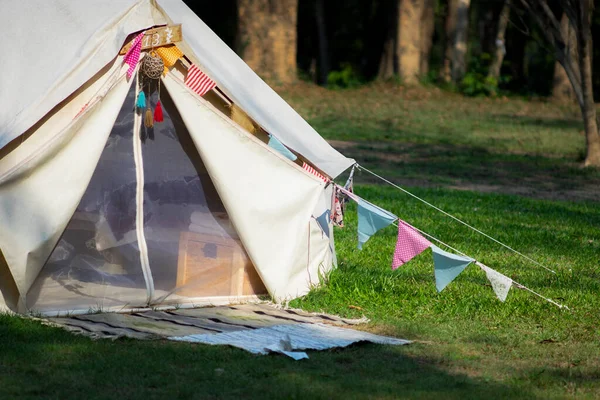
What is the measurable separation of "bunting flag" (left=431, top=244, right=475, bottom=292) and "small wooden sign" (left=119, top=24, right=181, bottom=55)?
2.39m

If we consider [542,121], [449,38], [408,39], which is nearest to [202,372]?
[542,121]

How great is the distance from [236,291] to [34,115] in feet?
6.78

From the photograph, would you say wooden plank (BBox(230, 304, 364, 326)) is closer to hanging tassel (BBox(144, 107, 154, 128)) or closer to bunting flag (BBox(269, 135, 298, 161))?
bunting flag (BBox(269, 135, 298, 161))

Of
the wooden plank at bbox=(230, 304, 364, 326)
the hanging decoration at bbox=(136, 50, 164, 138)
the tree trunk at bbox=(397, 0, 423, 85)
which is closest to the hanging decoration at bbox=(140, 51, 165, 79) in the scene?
the hanging decoration at bbox=(136, 50, 164, 138)

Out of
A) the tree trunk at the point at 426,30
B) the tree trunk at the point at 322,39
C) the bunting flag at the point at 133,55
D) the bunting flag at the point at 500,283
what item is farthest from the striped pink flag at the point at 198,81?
the tree trunk at the point at 322,39

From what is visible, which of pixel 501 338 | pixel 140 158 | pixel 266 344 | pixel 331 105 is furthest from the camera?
pixel 331 105

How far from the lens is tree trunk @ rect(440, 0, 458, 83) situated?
28302 millimetres

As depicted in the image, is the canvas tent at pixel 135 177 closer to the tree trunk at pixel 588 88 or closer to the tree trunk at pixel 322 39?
the tree trunk at pixel 588 88

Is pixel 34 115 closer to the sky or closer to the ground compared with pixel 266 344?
closer to the sky

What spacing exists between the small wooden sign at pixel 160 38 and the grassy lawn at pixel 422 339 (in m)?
2.11

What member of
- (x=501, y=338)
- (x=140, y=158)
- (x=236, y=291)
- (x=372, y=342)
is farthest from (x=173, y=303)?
(x=501, y=338)

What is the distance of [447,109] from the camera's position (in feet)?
75.9

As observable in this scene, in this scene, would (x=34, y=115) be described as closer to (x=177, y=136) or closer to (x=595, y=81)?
(x=177, y=136)

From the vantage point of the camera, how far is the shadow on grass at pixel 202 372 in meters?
5.17
